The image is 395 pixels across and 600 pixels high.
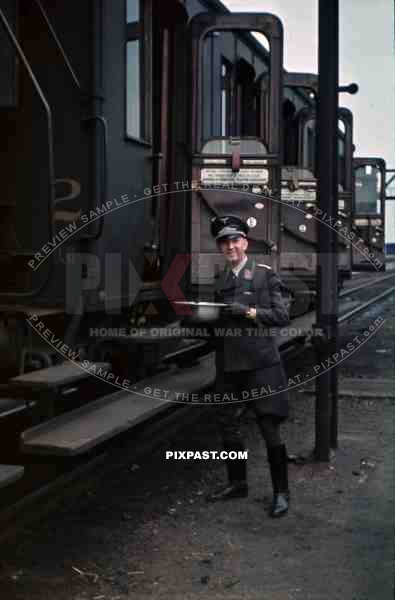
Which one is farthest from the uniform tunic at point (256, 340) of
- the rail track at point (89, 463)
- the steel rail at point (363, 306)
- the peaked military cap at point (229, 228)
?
the steel rail at point (363, 306)

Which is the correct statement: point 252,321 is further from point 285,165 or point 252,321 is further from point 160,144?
point 285,165

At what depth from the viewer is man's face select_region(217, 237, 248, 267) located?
507 cm

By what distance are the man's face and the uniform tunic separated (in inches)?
2.7

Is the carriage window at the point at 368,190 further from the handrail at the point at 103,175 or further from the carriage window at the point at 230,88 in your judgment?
the handrail at the point at 103,175

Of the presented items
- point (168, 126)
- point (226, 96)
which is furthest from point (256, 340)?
point (226, 96)

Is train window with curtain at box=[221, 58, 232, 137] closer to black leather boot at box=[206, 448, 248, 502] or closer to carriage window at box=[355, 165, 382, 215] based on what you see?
black leather boot at box=[206, 448, 248, 502]

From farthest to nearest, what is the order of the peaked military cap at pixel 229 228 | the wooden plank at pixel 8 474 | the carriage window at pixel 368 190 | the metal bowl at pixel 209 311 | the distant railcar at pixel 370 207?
the carriage window at pixel 368 190 → the distant railcar at pixel 370 207 → the metal bowl at pixel 209 311 → the peaked military cap at pixel 229 228 → the wooden plank at pixel 8 474

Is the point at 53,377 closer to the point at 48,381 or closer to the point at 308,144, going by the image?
the point at 48,381

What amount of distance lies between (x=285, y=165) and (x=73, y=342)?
24.8 feet

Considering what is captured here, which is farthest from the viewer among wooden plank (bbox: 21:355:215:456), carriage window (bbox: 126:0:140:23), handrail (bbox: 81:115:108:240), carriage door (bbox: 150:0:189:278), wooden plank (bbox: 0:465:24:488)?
carriage door (bbox: 150:0:189:278)

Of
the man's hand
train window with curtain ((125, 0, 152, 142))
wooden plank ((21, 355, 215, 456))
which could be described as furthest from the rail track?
train window with curtain ((125, 0, 152, 142))

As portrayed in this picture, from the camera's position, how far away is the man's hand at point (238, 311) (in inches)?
194

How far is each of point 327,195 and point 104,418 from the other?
230 cm

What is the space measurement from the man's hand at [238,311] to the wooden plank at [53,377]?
754 millimetres
